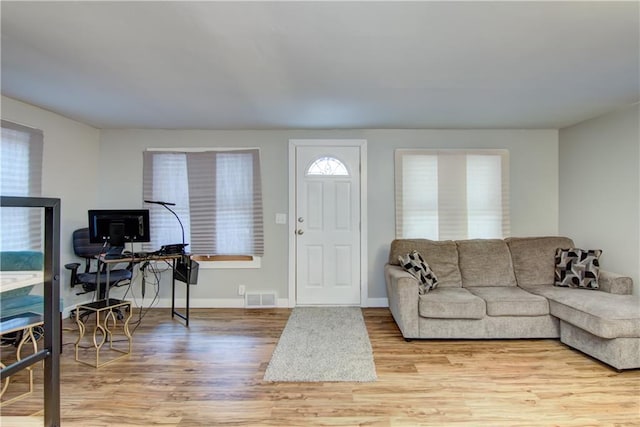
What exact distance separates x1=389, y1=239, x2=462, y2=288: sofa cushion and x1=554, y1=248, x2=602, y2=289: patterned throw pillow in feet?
3.37

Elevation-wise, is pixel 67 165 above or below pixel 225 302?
above

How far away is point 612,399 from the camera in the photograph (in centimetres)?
209

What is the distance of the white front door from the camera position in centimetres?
405

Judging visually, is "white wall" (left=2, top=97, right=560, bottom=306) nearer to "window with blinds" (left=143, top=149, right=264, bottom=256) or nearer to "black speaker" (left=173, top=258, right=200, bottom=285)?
"window with blinds" (left=143, top=149, right=264, bottom=256)

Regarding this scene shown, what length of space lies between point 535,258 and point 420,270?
4.55 ft

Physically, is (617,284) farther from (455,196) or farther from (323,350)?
(323,350)

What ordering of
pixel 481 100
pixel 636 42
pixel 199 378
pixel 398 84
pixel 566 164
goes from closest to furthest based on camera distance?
1. pixel 636 42
2. pixel 199 378
3. pixel 398 84
4. pixel 481 100
5. pixel 566 164

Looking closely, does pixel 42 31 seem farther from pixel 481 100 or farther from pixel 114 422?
pixel 481 100

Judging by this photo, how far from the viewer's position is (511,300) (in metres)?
3.01

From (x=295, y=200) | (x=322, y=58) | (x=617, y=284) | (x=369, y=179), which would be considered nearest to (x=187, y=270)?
(x=295, y=200)

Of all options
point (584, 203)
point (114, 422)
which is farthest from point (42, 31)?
point (584, 203)

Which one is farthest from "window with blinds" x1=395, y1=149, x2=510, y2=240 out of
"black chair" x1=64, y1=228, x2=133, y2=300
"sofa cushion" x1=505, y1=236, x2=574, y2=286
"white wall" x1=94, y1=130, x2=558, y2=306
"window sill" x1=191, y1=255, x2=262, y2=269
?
"black chair" x1=64, y1=228, x2=133, y2=300

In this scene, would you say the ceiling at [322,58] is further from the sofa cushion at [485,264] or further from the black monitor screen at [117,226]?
the sofa cushion at [485,264]

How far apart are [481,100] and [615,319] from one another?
2.06 metres
